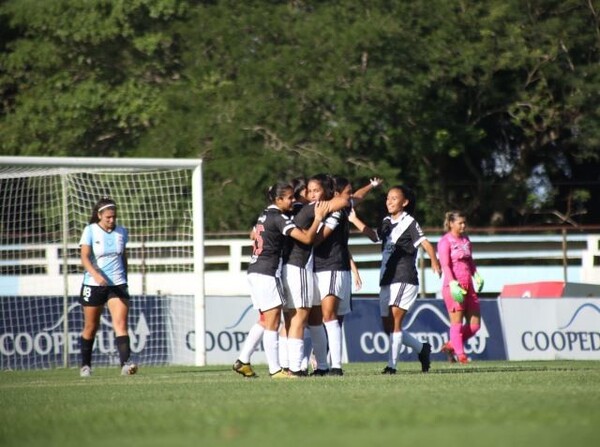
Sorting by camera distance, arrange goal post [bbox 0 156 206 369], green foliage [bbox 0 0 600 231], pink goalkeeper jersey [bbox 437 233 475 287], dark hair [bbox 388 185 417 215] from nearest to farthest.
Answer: dark hair [bbox 388 185 417 215] → pink goalkeeper jersey [bbox 437 233 475 287] → goal post [bbox 0 156 206 369] → green foliage [bbox 0 0 600 231]

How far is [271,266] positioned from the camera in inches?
507

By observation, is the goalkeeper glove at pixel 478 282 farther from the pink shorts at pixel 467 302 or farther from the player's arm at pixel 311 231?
the player's arm at pixel 311 231

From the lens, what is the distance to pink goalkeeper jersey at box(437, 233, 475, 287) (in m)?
16.4

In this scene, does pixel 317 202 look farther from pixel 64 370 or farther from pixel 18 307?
pixel 18 307

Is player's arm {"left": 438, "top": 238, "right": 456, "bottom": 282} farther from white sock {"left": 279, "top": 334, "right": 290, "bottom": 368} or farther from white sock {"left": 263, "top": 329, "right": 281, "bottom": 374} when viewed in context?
white sock {"left": 263, "top": 329, "right": 281, "bottom": 374}

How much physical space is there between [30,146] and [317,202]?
19.2 meters

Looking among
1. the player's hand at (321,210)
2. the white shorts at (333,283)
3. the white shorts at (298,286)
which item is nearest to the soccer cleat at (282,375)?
the white shorts at (298,286)

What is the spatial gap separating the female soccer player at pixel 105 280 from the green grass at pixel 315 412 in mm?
1829

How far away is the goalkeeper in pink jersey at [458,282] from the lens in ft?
53.6

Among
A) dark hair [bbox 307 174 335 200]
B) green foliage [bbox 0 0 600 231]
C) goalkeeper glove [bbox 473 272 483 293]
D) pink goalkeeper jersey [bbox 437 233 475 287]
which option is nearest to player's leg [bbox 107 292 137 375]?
dark hair [bbox 307 174 335 200]

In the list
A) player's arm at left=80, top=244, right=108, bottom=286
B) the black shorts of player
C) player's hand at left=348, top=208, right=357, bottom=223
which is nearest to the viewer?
player's hand at left=348, top=208, right=357, bottom=223

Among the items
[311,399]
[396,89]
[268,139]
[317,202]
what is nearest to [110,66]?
[268,139]

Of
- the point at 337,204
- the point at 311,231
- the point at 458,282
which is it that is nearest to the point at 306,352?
the point at 458,282

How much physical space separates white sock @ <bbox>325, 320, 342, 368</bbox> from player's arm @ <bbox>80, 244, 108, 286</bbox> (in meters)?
2.65
